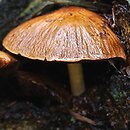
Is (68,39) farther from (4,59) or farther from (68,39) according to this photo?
(4,59)

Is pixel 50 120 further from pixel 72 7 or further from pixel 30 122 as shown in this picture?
pixel 72 7

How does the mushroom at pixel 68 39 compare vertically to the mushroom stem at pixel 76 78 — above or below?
above

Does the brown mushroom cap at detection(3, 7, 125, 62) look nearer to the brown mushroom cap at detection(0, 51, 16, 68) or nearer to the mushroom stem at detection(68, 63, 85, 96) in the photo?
the brown mushroom cap at detection(0, 51, 16, 68)

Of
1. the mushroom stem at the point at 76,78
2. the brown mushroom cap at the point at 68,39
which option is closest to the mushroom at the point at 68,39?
the brown mushroom cap at the point at 68,39

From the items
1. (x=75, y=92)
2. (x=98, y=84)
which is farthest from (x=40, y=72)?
(x=98, y=84)

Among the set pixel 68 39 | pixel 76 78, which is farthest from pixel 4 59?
pixel 76 78

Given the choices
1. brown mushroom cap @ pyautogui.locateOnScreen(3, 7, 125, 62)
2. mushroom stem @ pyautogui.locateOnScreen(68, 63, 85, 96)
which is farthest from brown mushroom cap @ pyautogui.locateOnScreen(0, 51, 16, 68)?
mushroom stem @ pyautogui.locateOnScreen(68, 63, 85, 96)

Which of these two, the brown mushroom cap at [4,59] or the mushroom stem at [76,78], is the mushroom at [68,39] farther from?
the mushroom stem at [76,78]
